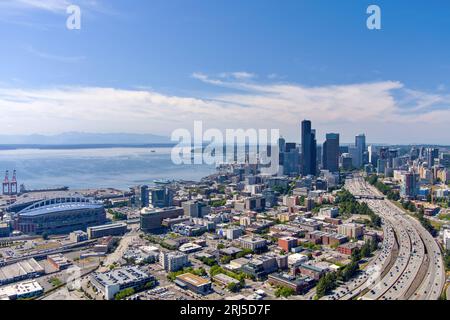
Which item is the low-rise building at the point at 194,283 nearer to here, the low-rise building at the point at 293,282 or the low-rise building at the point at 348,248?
the low-rise building at the point at 293,282

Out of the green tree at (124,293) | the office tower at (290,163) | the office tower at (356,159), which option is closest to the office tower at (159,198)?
the green tree at (124,293)

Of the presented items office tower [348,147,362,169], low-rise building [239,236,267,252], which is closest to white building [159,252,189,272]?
low-rise building [239,236,267,252]

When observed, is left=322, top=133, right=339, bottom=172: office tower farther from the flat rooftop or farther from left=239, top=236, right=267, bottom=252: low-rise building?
the flat rooftop

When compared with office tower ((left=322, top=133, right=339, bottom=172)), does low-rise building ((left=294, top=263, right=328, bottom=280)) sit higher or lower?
lower

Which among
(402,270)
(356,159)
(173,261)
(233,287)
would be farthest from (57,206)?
(356,159)

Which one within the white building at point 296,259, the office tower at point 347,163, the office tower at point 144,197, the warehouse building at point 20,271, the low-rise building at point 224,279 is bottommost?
the warehouse building at point 20,271
